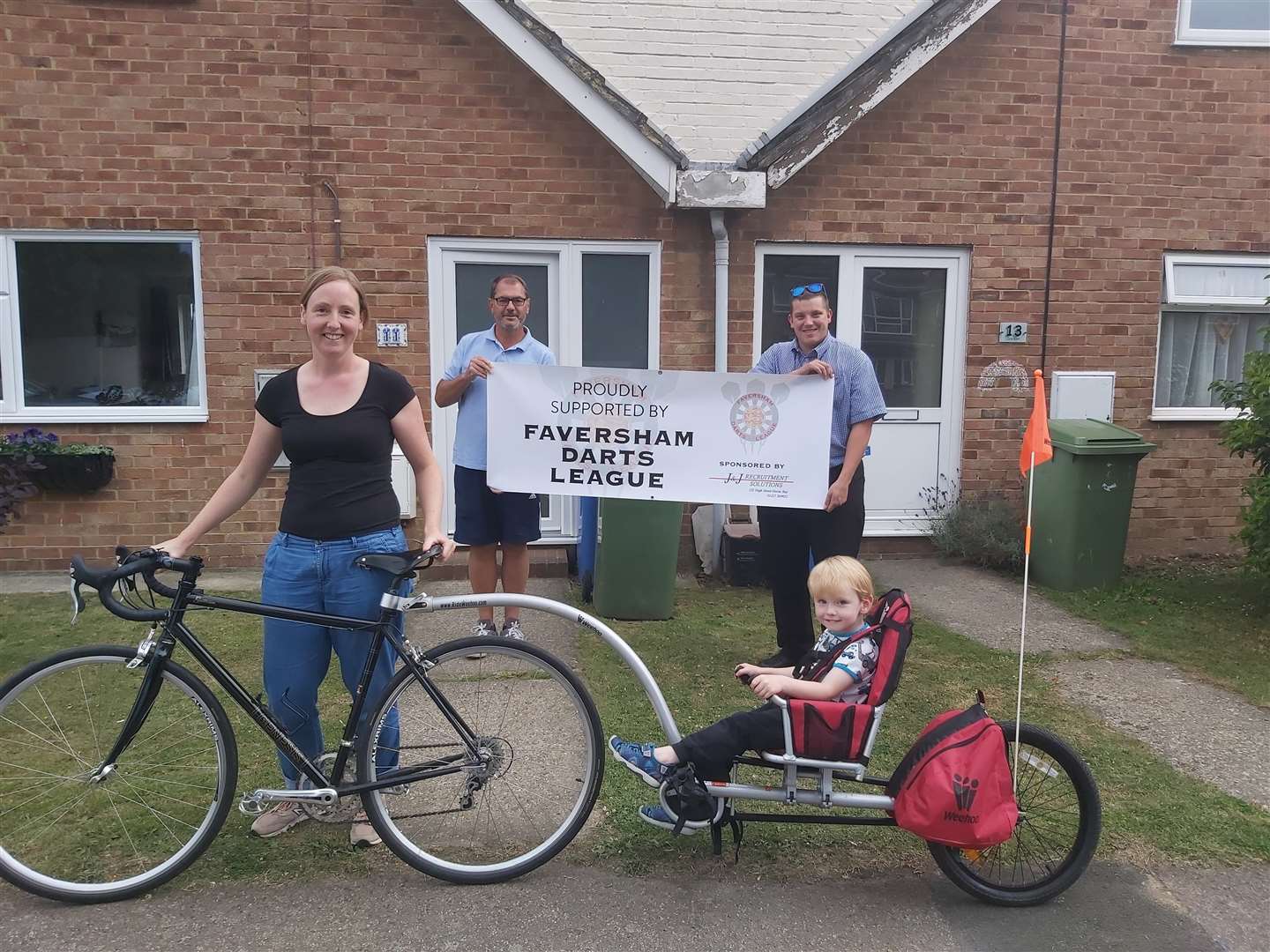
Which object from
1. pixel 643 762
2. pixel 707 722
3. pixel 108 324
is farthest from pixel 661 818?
pixel 108 324

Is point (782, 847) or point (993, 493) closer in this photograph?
point (782, 847)

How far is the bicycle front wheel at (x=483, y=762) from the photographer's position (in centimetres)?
297

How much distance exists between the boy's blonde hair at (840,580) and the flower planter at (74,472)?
5745 millimetres

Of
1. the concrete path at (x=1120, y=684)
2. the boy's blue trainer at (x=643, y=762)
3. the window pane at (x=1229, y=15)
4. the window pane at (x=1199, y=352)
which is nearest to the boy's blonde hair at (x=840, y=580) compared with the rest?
the boy's blue trainer at (x=643, y=762)

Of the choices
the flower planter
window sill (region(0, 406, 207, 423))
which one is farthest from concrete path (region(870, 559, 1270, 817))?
the flower planter

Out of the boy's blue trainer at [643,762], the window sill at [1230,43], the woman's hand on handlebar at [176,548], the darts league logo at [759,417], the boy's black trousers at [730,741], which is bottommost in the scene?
the boy's blue trainer at [643,762]

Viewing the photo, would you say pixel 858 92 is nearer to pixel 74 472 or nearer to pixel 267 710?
pixel 267 710

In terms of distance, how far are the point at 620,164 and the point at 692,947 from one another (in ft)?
18.6

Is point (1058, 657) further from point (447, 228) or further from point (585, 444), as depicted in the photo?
point (447, 228)

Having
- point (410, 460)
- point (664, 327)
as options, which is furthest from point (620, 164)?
point (410, 460)

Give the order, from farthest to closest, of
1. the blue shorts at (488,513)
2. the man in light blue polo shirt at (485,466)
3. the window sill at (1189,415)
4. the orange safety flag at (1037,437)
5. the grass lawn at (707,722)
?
the window sill at (1189,415) → the blue shorts at (488,513) → the man in light blue polo shirt at (485,466) → the orange safety flag at (1037,437) → the grass lawn at (707,722)

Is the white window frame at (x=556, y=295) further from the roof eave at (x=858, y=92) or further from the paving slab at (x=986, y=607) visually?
the paving slab at (x=986, y=607)

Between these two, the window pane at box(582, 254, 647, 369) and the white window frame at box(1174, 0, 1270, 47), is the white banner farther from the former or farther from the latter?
the white window frame at box(1174, 0, 1270, 47)

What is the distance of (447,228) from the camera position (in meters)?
6.91
